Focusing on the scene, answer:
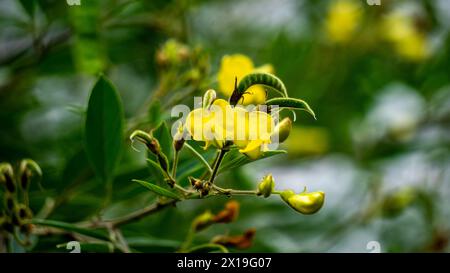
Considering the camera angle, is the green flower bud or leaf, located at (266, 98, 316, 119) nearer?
leaf, located at (266, 98, 316, 119)

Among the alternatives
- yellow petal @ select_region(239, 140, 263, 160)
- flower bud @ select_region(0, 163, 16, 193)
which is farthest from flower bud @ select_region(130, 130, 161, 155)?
flower bud @ select_region(0, 163, 16, 193)

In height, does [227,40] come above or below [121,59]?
above

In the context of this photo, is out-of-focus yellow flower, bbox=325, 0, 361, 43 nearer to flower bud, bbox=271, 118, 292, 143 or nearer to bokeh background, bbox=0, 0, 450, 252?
bokeh background, bbox=0, 0, 450, 252

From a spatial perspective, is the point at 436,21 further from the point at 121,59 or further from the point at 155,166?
the point at 155,166

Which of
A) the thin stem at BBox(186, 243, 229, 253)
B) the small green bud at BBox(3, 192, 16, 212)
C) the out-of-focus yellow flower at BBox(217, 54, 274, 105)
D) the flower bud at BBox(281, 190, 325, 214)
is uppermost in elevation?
the out-of-focus yellow flower at BBox(217, 54, 274, 105)

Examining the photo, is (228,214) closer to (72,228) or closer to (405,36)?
(72,228)
